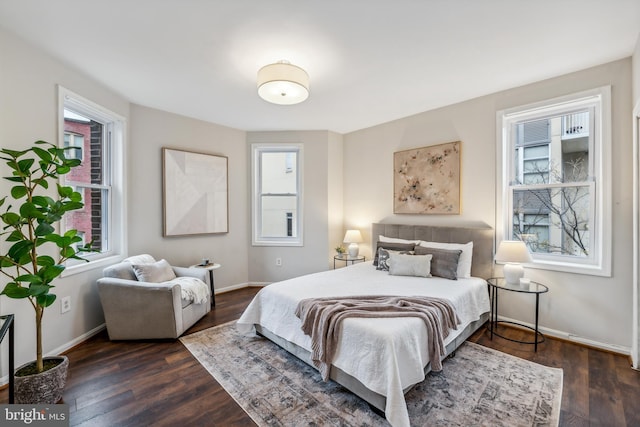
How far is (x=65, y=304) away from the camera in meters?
2.58

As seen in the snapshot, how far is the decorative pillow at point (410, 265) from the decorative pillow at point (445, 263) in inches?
2.8

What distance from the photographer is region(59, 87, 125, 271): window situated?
2.78 meters

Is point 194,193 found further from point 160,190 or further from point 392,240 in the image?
point 392,240

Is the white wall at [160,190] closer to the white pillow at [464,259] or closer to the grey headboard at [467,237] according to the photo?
the grey headboard at [467,237]

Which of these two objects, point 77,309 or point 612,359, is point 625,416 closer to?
point 612,359

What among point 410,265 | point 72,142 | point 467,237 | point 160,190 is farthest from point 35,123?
point 467,237

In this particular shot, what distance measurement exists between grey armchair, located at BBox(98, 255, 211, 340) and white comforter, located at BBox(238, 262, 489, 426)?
2.22ft

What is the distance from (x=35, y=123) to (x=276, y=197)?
2931 mm

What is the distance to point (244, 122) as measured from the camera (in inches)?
163

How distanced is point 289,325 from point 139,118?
3147 millimetres

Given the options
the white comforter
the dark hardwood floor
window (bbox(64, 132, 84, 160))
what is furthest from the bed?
window (bbox(64, 132, 84, 160))

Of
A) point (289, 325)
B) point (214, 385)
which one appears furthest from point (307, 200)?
point (214, 385)

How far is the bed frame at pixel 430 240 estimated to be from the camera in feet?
6.06

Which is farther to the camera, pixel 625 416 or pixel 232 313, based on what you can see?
pixel 232 313
